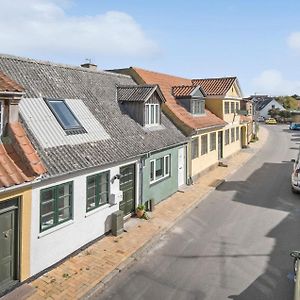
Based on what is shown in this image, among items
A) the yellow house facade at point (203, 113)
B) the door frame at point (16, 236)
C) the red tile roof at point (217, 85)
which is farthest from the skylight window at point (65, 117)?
the red tile roof at point (217, 85)

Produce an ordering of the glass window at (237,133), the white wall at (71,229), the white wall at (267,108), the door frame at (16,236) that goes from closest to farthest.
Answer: the door frame at (16,236) → the white wall at (71,229) → the glass window at (237,133) → the white wall at (267,108)

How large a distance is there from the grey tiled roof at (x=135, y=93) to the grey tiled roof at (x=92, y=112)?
35cm

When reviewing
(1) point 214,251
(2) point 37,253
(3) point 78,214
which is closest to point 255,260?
(1) point 214,251

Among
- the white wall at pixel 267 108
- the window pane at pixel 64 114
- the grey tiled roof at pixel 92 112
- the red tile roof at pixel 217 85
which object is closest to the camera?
the grey tiled roof at pixel 92 112

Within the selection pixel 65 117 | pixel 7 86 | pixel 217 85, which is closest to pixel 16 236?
pixel 7 86

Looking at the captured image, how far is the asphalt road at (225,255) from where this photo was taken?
8883mm

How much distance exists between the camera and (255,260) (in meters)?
10.6

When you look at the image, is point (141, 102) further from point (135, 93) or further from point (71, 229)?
point (71, 229)

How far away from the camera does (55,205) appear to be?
974 cm

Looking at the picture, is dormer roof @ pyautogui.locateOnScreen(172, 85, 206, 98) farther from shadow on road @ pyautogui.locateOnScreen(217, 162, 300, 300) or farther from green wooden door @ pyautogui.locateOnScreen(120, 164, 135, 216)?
green wooden door @ pyautogui.locateOnScreen(120, 164, 135, 216)

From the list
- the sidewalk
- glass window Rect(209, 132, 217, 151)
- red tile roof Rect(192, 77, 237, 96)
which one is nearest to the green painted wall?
the sidewalk

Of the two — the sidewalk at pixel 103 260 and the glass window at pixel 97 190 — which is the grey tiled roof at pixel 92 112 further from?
the sidewalk at pixel 103 260

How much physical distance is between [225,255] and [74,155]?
5.99m

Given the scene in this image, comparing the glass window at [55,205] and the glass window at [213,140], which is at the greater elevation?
the glass window at [213,140]
